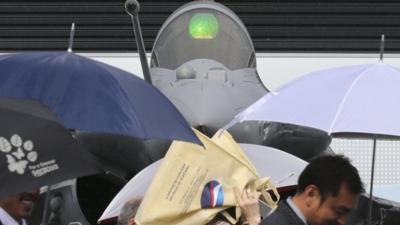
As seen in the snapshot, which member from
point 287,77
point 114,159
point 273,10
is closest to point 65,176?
point 114,159

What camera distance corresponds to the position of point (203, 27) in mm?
7891

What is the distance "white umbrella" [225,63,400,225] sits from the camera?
4648mm

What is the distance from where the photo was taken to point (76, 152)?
421 centimetres

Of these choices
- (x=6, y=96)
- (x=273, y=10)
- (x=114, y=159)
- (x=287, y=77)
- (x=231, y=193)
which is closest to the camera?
(x=6, y=96)

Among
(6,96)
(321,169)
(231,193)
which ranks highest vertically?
(6,96)

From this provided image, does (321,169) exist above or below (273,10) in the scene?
above

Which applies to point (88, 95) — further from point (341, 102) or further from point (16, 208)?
point (341, 102)

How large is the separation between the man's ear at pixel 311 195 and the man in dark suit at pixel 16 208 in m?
1.19

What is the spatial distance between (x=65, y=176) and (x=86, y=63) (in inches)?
27.6

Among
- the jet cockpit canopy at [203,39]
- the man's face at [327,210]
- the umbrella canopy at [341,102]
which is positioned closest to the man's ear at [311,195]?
the man's face at [327,210]

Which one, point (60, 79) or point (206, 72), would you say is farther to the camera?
point (206, 72)

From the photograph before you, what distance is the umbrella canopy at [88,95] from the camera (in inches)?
169

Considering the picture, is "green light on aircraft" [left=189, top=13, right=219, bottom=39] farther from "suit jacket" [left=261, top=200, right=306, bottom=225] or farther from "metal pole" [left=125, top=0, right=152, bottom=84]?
"suit jacket" [left=261, top=200, right=306, bottom=225]

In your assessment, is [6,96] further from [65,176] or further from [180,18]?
[180,18]
